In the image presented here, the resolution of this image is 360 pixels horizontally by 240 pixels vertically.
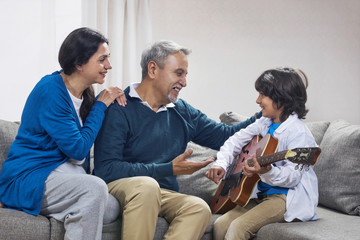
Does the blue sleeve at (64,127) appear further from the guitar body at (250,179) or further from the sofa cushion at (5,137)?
the guitar body at (250,179)

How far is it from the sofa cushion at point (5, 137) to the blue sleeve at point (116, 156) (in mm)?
460

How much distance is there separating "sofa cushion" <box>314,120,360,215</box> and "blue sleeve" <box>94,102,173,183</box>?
94 centimetres

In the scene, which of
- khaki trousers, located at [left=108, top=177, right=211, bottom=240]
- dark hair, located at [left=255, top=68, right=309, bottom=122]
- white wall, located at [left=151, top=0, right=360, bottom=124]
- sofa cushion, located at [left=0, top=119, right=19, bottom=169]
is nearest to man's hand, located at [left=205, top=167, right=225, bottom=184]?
khaki trousers, located at [left=108, top=177, right=211, bottom=240]

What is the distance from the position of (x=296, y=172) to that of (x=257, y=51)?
76.8 inches

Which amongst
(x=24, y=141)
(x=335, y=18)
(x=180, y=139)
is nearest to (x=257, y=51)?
(x=335, y=18)

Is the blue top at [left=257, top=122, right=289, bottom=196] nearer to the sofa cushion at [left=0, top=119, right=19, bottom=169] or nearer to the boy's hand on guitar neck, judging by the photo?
the boy's hand on guitar neck

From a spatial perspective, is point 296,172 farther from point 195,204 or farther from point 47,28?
point 47,28

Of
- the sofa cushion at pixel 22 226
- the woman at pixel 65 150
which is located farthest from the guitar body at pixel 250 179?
the sofa cushion at pixel 22 226

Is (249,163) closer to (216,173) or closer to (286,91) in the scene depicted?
(216,173)

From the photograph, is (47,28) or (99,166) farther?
(47,28)

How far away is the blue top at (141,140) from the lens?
2.20 metres

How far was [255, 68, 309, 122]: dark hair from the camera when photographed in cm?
225

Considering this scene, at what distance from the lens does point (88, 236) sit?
74.1 inches

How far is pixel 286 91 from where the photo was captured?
226 centimetres
